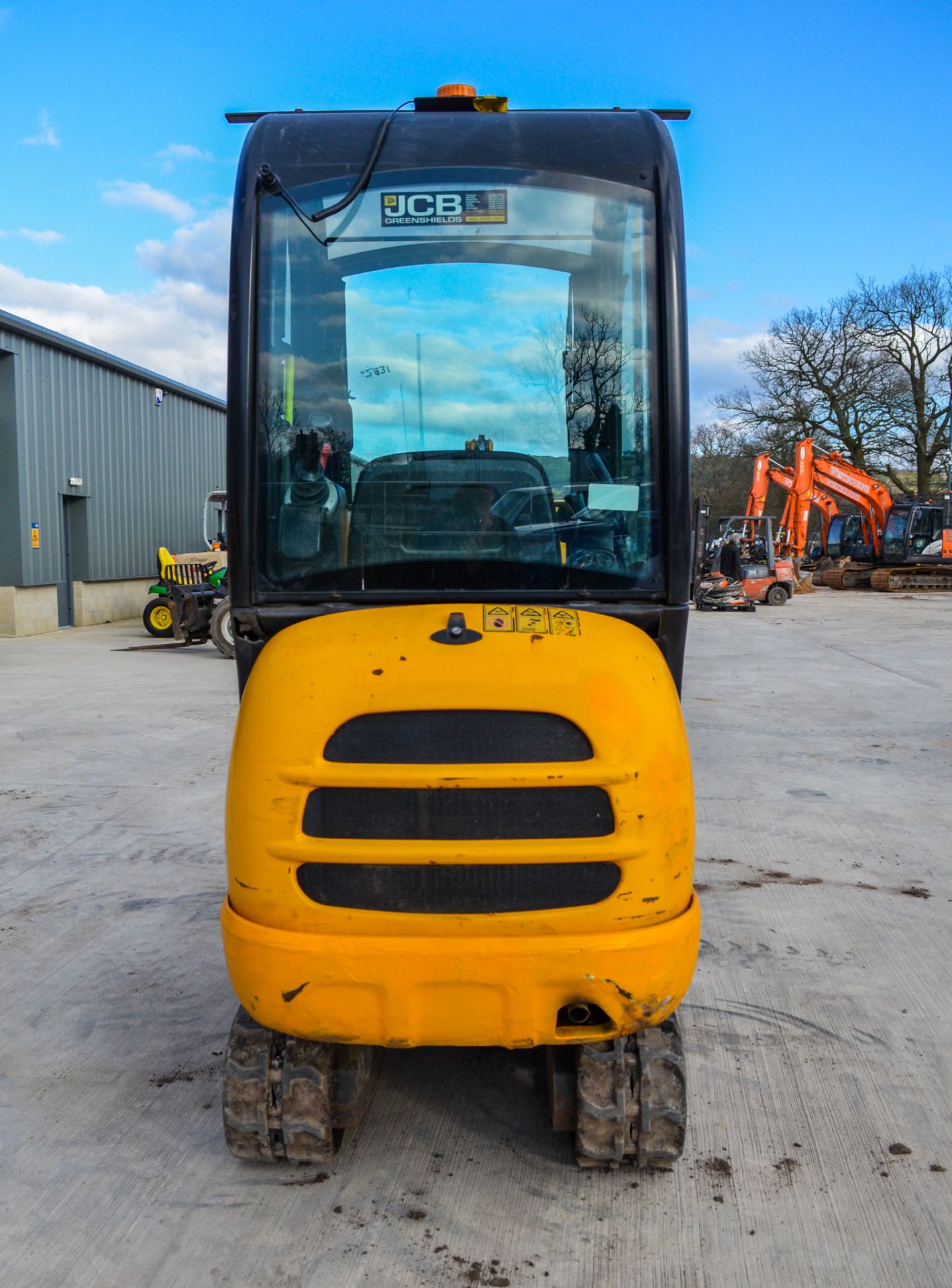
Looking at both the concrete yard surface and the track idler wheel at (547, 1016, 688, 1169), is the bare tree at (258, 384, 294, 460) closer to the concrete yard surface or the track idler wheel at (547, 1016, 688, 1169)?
the track idler wheel at (547, 1016, 688, 1169)

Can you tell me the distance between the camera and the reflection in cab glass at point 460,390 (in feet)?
10.7

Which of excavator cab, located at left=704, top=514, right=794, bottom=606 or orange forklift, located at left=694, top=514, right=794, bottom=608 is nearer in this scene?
orange forklift, located at left=694, top=514, right=794, bottom=608

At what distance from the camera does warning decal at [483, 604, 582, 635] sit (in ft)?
9.40

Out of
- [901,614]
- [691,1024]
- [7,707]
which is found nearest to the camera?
[691,1024]

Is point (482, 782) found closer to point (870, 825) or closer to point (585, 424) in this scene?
point (585, 424)

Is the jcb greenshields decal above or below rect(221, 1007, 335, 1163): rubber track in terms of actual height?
above

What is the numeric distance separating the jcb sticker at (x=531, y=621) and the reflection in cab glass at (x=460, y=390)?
0.28 metres

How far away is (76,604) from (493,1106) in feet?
62.5

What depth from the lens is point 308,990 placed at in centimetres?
271

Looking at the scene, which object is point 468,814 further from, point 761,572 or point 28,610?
point 761,572

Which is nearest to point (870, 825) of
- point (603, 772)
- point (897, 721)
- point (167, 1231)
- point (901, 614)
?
point (897, 721)

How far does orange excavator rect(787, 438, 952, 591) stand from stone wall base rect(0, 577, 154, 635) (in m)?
19.2

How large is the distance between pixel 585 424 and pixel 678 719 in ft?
3.37

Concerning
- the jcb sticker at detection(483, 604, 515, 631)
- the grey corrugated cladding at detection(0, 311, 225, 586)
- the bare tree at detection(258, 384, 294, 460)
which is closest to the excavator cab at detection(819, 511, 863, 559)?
the grey corrugated cladding at detection(0, 311, 225, 586)
